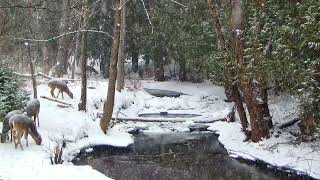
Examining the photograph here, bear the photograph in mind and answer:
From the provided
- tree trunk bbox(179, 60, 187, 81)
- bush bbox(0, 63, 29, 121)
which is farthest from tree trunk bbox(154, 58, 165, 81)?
bush bbox(0, 63, 29, 121)

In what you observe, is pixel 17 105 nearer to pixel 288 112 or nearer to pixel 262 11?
pixel 262 11

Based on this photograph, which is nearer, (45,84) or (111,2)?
(45,84)

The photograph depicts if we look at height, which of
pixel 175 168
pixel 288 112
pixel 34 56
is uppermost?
pixel 34 56

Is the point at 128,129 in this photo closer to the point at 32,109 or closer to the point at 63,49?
the point at 32,109

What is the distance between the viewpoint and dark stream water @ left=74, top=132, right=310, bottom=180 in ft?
44.5

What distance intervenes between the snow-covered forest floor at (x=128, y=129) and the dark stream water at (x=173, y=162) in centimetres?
56

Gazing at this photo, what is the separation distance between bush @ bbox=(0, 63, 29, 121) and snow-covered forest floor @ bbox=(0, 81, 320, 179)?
1.29 meters

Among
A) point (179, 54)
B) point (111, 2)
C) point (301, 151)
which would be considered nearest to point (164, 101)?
point (179, 54)

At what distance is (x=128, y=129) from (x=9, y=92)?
5.95 m

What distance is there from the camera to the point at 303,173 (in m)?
13.5

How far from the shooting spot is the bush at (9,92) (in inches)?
660

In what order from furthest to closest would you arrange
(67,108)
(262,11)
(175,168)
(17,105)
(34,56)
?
(34,56) → (67,108) → (17,105) → (262,11) → (175,168)

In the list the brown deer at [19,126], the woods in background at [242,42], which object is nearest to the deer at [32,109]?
the brown deer at [19,126]

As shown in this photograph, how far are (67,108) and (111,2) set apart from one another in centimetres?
1345
